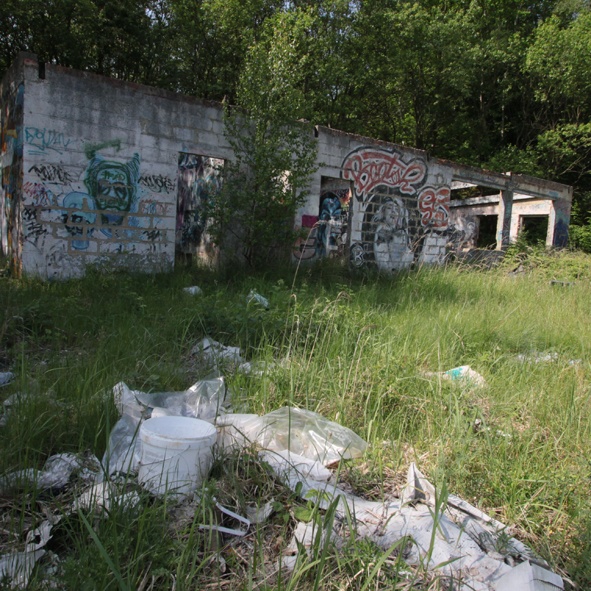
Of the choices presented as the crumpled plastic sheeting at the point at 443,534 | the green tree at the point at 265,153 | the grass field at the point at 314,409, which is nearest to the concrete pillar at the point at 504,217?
the green tree at the point at 265,153

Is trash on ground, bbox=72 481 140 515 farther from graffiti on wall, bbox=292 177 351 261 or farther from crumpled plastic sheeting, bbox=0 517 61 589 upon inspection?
graffiti on wall, bbox=292 177 351 261

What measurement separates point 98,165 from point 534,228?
14799 mm

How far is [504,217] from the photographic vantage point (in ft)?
40.0

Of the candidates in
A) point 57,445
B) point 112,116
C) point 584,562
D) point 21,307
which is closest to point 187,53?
point 112,116

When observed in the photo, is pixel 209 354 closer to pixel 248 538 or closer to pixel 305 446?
pixel 305 446

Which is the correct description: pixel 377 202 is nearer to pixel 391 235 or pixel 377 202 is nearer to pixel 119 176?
pixel 391 235

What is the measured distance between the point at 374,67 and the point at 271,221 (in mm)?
9811

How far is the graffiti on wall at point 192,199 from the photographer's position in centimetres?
999

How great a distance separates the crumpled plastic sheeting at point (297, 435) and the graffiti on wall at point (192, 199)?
7.83 meters

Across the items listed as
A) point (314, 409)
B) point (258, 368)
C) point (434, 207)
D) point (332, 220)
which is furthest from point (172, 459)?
point (434, 207)

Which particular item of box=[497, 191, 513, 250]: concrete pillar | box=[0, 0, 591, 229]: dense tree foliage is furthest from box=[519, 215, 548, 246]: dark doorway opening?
box=[497, 191, 513, 250]: concrete pillar

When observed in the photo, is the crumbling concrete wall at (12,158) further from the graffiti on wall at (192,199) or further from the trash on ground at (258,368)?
the trash on ground at (258,368)

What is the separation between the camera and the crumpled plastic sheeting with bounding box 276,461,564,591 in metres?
→ 1.56

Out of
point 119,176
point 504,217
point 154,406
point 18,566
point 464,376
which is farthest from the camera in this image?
point 504,217
